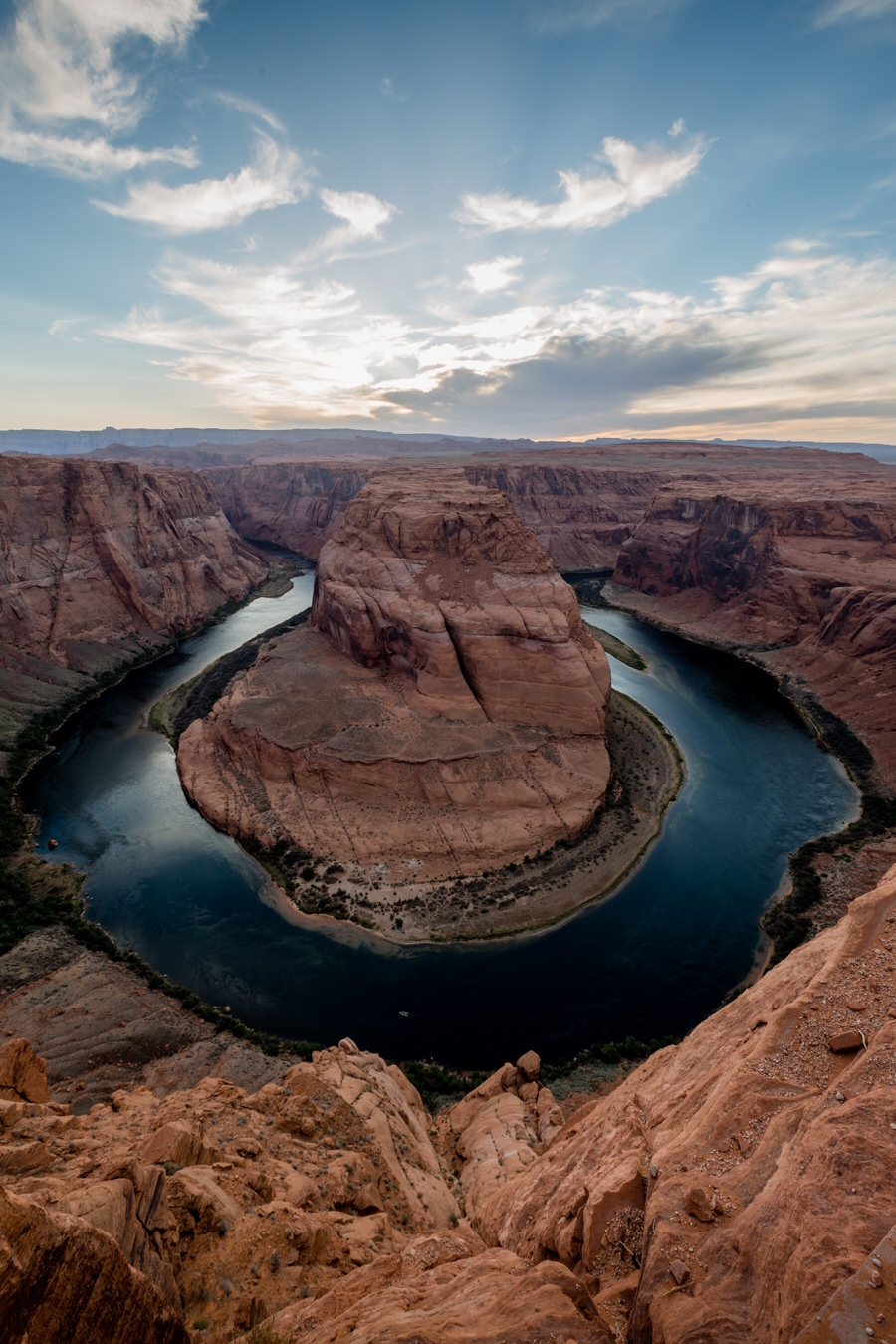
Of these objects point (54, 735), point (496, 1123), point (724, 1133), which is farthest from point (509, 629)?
point (54, 735)

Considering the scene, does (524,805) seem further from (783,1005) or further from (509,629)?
(783,1005)

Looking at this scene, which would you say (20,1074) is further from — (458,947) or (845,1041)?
(458,947)

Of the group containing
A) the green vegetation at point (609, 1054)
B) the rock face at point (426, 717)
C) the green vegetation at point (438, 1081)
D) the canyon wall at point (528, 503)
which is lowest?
the green vegetation at point (438, 1081)

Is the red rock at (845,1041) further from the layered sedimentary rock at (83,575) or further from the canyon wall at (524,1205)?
the layered sedimentary rock at (83,575)

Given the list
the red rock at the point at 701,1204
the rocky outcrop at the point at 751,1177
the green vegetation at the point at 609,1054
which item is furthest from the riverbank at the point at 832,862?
the red rock at the point at 701,1204

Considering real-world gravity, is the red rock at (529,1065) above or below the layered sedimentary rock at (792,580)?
below

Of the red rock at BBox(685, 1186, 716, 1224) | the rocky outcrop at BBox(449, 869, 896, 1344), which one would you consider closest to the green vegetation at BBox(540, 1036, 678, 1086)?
the rocky outcrop at BBox(449, 869, 896, 1344)

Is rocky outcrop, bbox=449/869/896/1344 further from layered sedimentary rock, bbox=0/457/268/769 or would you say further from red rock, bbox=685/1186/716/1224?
layered sedimentary rock, bbox=0/457/268/769
